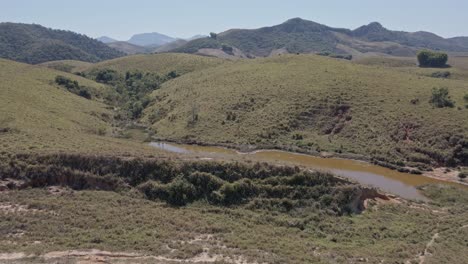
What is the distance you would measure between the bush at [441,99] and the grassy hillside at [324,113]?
1.42 meters

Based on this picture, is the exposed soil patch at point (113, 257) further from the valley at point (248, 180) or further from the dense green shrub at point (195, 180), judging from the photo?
the dense green shrub at point (195, 180)

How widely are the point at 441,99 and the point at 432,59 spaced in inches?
3493

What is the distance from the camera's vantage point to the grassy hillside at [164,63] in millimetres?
123625

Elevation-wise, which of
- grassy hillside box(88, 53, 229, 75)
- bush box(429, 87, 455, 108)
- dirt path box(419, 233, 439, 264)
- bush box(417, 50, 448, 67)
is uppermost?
bush box(417, 50, 448, 67)

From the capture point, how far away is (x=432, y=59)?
141m

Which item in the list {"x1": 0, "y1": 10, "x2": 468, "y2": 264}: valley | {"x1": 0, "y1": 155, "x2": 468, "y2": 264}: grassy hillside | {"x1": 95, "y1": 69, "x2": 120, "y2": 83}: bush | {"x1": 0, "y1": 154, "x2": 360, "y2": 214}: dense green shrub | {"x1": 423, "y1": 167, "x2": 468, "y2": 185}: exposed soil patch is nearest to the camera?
{"x1": 0, "y1": 155, "x2": 468, "y2": 264}: grassy hillside

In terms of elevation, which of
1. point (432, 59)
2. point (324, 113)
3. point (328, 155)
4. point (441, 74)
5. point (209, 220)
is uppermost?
point (432, 59)

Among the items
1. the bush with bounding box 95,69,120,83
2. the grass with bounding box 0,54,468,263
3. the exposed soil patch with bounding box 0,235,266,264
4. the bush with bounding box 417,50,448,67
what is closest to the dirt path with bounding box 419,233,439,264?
the grass with bounding box 0,54,468,263

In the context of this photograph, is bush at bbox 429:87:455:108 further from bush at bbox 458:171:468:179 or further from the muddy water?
the muddy water

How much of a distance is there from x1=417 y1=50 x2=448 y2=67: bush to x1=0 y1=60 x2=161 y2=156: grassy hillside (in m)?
116

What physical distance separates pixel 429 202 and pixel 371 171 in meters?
12.8

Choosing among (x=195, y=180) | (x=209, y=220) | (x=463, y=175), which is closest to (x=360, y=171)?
(x=463, y=175)

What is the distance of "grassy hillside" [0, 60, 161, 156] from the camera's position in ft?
126

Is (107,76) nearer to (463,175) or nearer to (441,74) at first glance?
(441,74)
